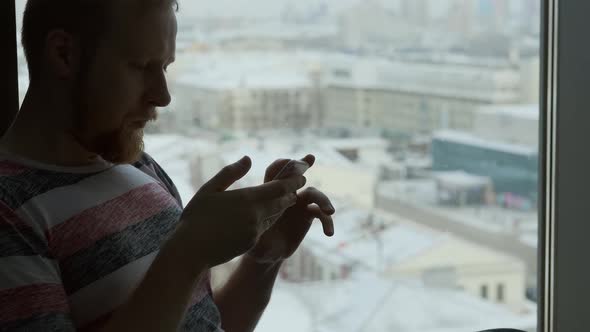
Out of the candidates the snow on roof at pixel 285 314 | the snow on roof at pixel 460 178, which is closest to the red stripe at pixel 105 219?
the snow on roof at pixel 285 314

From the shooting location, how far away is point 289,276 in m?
1.36

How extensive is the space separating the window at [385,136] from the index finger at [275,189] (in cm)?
48

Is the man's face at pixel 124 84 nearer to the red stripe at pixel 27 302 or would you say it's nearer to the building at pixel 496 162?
the red stripe at pixel 27 302

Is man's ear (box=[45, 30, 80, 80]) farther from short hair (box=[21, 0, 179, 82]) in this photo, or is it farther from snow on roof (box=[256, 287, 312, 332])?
snow on roof (box=[256, 287, 312, 332])

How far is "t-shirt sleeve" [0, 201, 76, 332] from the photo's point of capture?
2.46ft

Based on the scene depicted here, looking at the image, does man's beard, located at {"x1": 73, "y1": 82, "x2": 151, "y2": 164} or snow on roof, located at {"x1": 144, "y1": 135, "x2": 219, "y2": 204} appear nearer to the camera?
man's beard, located at {"x1": 73, "y1": 82, "x2": 151, "y2": 164}

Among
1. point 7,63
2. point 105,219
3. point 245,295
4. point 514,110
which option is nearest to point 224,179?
point 105,219

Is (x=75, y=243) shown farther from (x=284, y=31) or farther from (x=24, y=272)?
(x=284, y=31)

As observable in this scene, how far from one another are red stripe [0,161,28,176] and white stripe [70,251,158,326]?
0.15 metres

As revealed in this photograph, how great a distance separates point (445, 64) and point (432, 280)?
15.9 inches

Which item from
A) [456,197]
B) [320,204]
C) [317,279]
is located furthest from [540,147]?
[320,204]

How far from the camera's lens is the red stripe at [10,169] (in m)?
0.83

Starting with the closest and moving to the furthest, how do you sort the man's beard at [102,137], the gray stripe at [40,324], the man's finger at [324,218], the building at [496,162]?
the gray stripe at [40,324], the man's beard at [102,137], the man's finger at [324,218], the building at [496,162]

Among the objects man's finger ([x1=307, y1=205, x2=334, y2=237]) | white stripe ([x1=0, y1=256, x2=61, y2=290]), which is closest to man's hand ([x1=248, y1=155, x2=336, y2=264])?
man's finger ([x1=307, y1=205, x2=334, y2=237])
